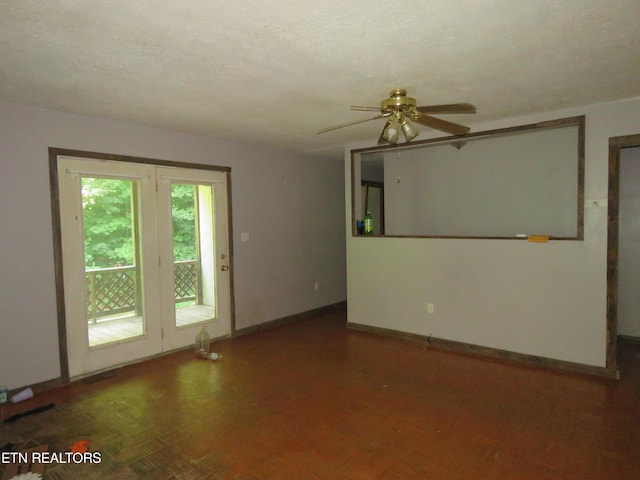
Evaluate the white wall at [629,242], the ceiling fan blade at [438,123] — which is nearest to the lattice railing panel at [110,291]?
the ceiling fan blade at [438,123]

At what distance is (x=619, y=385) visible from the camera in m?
3.25

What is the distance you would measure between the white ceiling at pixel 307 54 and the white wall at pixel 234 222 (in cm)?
34

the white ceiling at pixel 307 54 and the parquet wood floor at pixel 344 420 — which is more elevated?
the white ceiling at pixel 307 54

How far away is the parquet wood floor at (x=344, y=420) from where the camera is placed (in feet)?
7.30

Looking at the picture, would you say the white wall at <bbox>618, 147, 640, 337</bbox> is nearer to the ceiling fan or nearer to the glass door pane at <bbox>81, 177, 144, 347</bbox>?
the ceiling fan

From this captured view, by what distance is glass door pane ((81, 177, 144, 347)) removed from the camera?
3631 millimetres

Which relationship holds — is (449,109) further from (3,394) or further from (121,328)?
(3,394)

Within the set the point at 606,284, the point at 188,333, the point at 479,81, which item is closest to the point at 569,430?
the point at 606,284

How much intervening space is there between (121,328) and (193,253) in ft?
3.57

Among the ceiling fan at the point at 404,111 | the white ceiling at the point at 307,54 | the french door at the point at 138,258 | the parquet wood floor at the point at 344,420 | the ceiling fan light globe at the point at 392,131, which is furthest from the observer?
the french door at the point at 138,258

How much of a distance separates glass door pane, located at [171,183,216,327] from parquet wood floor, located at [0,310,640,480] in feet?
2.25

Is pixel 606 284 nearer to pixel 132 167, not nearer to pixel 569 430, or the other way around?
pixel 569 430

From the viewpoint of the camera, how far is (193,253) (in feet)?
14.6

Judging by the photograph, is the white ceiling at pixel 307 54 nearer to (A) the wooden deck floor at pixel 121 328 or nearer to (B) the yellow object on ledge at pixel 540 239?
(B) the yellow object on ledge at pixel 540 239
